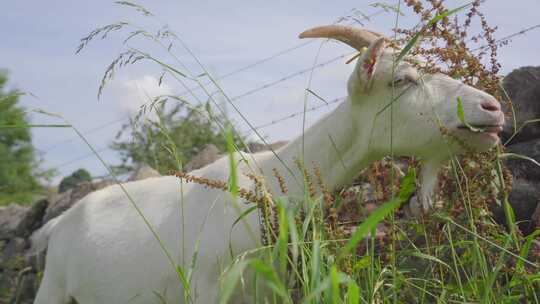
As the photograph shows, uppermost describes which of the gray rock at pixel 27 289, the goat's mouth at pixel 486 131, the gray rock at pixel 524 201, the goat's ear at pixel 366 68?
the goat's ear at pixel 366 68

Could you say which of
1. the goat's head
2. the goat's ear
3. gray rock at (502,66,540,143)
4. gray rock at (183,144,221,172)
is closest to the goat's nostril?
the goat's head

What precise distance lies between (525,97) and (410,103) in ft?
4.29

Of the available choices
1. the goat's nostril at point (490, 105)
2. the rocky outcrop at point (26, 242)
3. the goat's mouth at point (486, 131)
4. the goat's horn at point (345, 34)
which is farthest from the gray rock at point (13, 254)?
the goat's nostril at point (490, 105)

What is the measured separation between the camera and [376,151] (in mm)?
3160

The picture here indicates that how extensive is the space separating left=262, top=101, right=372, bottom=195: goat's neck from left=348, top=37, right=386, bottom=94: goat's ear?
0.46 ft

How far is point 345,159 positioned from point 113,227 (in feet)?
5.34

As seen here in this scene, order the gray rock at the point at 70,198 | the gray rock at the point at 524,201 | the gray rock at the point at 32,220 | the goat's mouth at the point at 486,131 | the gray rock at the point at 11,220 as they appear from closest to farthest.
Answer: the goat's mouth at the point at 486,131 → the gray rock at the point at 524,201 → the gray rock at the point at 70,198 → the gray rock at the point at 32,220 → the gray rock at the point at 11,220

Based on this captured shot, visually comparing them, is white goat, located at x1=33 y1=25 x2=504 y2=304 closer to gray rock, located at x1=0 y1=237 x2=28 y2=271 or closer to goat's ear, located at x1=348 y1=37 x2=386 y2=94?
goat's ear, located at x1=348 y1=37 x2=386 y2=94

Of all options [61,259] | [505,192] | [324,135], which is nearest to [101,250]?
[61,259]

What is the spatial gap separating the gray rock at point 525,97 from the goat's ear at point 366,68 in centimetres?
118

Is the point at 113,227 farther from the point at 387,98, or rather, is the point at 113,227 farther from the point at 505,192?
the point at 505,192

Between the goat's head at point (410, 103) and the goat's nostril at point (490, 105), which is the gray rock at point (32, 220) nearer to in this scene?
the goat's head at point (410, 103)

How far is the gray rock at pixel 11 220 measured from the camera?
9.45 metres

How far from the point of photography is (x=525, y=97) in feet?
13.1
